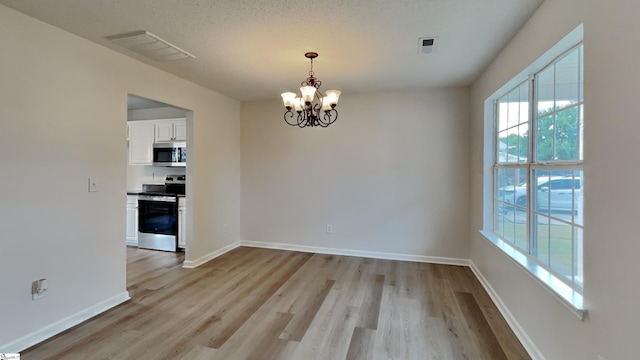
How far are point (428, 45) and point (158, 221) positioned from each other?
4.59m

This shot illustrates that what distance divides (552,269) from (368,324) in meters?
1.44

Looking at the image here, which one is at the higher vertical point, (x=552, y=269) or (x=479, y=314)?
(x=552, y=269)

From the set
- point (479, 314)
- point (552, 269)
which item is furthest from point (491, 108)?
point (479, 314)

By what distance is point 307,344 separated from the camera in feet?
7.45

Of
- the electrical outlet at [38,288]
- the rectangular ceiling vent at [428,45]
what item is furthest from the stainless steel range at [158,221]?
the rectangular ceiling vent at [428,45]

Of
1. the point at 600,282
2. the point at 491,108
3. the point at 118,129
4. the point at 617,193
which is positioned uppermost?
the point at 491,108

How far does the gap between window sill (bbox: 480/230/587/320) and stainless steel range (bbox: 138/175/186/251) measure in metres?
4.49

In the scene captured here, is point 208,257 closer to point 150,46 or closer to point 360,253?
point 360,253

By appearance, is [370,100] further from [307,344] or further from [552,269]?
[307,344]

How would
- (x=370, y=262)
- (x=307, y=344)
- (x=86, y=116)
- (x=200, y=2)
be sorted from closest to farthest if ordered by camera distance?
1. (x=200, y=2)
2. (x=307, y=344)
3. (x=86, y=116)
4. (x=370, y=262)

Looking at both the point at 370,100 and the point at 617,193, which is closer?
the point at 617,193

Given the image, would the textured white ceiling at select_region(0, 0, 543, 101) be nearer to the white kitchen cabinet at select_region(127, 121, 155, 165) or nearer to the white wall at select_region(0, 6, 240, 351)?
the white wall at select_region(0, 6, 240, 351)

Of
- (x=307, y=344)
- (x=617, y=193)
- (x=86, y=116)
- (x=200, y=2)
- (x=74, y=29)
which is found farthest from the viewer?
(x=86, y=116)

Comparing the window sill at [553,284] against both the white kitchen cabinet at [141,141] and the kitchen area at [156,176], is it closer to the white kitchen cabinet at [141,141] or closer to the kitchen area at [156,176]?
the kitchen area at [156,176]
